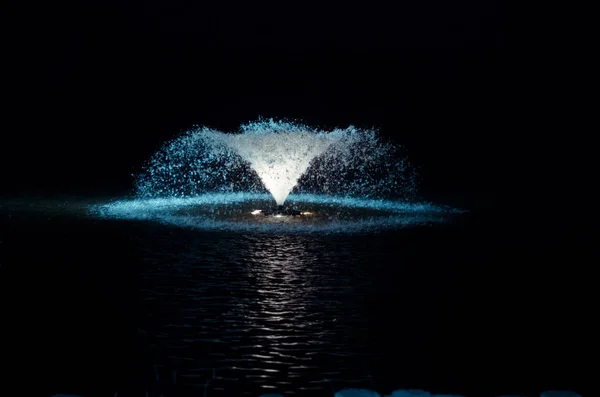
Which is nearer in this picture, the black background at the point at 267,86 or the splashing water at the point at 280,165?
the splashing water at the point at 280,165

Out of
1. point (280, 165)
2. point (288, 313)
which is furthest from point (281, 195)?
point (288, 313)

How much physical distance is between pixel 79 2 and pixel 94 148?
6.56m

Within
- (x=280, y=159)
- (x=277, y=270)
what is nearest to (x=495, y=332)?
(x=277, y=270)

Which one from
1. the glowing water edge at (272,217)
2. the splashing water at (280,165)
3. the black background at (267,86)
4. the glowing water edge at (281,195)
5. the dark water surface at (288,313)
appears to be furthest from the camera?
the black background at (267,86)

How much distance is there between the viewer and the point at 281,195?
22.2 meters

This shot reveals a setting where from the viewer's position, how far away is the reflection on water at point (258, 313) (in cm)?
898

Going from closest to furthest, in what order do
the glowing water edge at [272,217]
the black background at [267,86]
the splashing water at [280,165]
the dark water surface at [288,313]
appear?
the dark water surface at [288,313], the glowing water edge at [272,217], the splashing water at [280,165], the black background at [267,86]

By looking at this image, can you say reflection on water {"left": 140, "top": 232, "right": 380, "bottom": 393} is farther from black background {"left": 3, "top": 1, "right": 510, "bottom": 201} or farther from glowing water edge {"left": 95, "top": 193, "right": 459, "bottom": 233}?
black background {"left": 3, "top": 1, "right": 510, "bottom": 201}

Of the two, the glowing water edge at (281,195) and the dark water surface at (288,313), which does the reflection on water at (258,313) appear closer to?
the dark water surface at (288,313)

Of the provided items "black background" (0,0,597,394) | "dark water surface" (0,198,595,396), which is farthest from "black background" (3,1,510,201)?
"dark water surface" (0,198,595,396)

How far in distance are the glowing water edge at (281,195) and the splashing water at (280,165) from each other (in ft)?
0.10

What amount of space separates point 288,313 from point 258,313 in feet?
1.24

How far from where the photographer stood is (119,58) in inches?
1564

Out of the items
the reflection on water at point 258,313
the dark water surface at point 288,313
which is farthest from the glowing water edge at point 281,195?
the reflection on water at point 258,313
